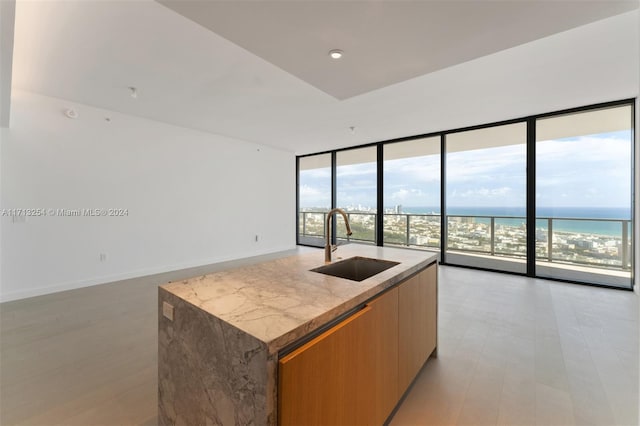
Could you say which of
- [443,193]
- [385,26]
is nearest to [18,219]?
[385,26]

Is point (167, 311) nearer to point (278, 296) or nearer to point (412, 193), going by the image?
point (278, 296)

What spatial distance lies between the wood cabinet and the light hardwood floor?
31cm

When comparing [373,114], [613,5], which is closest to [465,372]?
[613,5]

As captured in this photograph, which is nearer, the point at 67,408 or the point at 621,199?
the point at 67,408

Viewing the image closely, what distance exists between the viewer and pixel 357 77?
246 centimetres

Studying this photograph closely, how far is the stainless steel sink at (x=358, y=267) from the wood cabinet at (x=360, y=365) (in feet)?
0.86

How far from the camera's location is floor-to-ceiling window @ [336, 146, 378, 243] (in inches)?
254

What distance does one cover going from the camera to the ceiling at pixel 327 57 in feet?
5.54

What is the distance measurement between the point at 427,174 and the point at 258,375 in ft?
17.9

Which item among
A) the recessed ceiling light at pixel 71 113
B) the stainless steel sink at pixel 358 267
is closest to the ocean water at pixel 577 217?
the stainless steel sink at pixel 358 267

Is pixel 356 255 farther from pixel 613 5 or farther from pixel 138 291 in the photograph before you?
pixel 138 291

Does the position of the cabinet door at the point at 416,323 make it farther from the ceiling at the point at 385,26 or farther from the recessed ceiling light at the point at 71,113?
the recessed ceiling light at the point at 71,113

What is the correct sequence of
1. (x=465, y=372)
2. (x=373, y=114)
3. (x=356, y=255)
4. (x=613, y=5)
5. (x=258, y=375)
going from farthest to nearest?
1. (x=373, y=114)
2. (x=356, y=255)
3. (x=465, y=372)
4. (x=613, y=5)
5. (x=258, y=375)

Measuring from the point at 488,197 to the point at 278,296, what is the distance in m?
5.04
